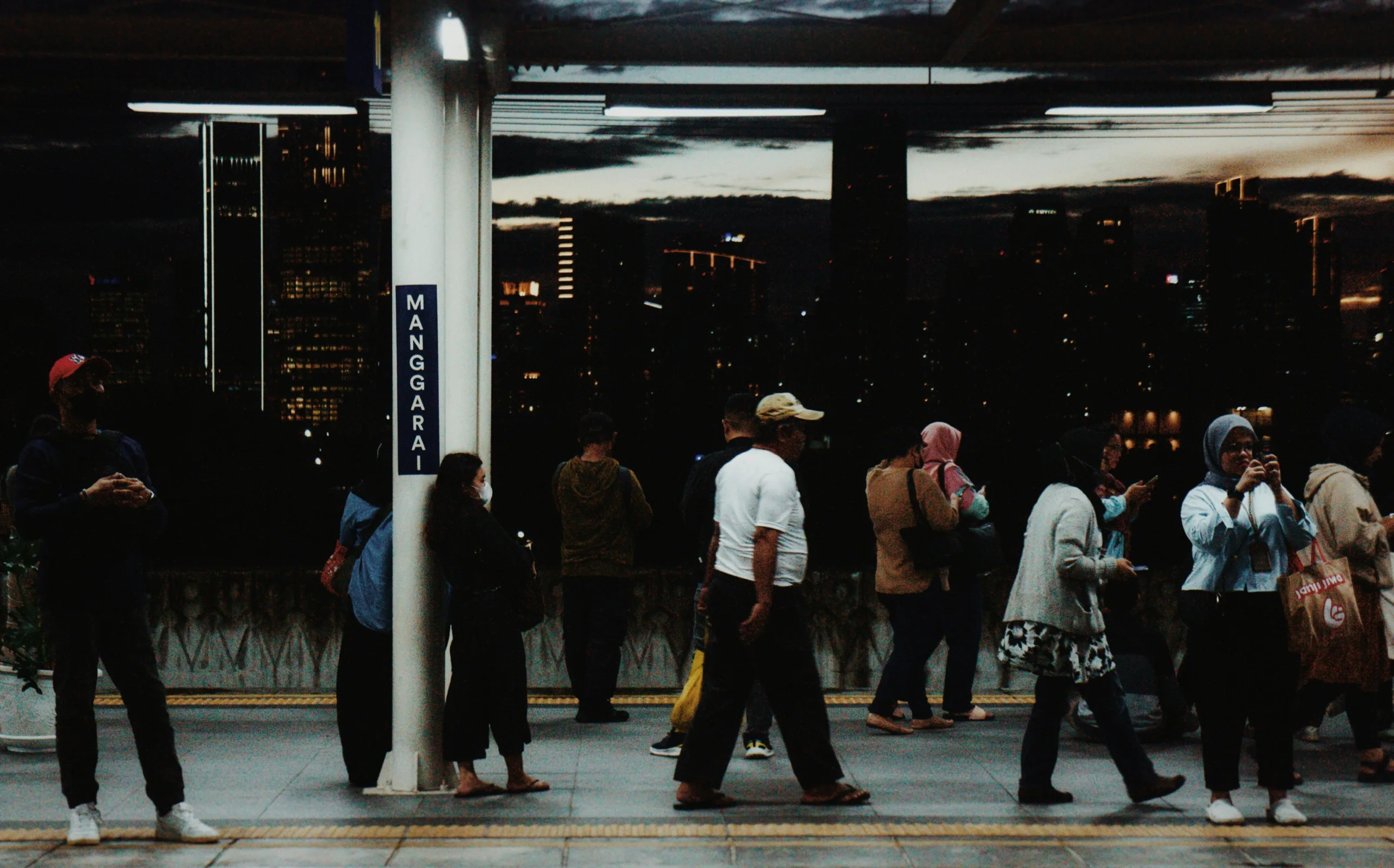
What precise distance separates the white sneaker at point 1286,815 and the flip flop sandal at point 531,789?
3099 millimetres

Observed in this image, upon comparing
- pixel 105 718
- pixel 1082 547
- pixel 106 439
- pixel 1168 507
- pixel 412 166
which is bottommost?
pixel 1168 507

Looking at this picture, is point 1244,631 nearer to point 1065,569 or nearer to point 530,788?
point 1065,569

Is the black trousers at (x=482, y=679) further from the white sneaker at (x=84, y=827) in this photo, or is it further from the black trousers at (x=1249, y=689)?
the black trousers at (x=1249, y=689)

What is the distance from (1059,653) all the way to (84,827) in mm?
3979

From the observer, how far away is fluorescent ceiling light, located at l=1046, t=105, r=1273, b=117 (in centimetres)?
799

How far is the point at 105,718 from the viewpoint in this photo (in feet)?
25.8

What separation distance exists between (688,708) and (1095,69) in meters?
4.70

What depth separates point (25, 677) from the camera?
695 centimetres

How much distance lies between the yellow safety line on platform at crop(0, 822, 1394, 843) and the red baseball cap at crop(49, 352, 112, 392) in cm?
178

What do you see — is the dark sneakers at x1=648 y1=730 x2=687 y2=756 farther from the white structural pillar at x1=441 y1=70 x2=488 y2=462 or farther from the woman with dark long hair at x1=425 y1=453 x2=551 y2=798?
the white structural pillar at x1=441 y1=70 x2=488 y2=462

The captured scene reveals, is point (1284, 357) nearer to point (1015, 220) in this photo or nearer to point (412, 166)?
point (1015, 220)

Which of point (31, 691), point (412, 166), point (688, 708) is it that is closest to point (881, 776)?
point (688, 708)

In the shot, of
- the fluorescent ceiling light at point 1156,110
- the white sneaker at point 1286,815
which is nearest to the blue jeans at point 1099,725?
the white sneaker at point 1286,815

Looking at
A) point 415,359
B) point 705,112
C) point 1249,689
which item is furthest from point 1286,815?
point 705,112
